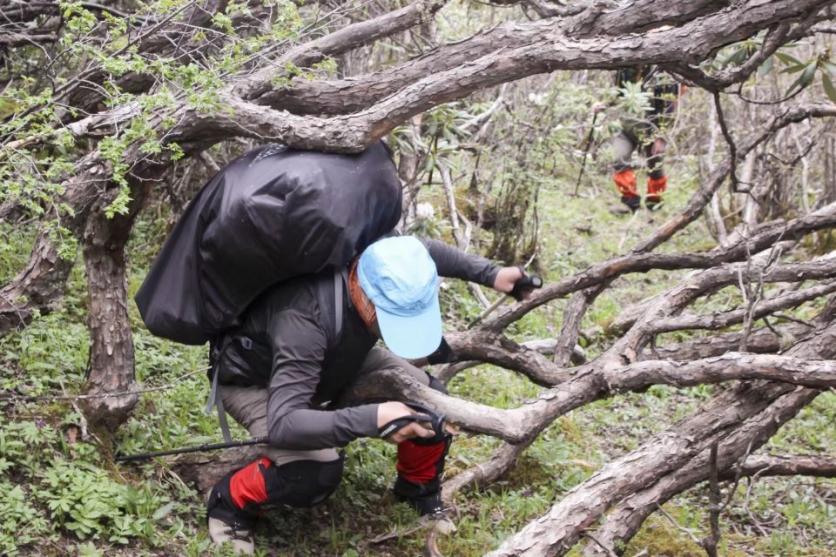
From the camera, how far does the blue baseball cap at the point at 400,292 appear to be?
130 inches

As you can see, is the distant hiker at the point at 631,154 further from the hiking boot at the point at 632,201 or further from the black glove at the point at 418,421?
the black glove at the point at 418,421

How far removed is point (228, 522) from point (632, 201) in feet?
23.0

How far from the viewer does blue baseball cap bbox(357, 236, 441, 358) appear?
130 inches

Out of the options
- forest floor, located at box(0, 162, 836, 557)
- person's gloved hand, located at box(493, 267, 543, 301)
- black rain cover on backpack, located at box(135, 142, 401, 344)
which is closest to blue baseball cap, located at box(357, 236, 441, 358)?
black rain cover on backpack, located at box(135, 142, 401, 344)

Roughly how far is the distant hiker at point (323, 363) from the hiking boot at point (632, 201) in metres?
6.12

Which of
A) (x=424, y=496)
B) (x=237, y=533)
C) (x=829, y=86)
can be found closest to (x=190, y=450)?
(x=237, y=533)

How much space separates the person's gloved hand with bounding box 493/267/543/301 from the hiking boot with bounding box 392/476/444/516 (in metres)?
0.90

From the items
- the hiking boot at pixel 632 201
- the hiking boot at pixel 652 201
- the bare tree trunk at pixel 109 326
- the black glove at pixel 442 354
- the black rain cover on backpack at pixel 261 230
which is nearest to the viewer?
the black rain cover on backpack at pixel 261 230

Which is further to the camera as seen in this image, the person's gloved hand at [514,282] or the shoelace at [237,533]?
the person's gloved hand at [514,282]

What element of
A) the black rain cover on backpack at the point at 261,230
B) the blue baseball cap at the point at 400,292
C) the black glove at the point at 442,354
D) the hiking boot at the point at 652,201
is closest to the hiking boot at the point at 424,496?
the black glove at the point at 442,354

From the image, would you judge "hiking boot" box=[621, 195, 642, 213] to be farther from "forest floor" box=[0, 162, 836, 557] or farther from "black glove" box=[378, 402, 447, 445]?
"black glove" box=[378, 402, 447, 445]

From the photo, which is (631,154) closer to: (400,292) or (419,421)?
(400,292)

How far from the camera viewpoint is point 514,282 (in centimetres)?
400

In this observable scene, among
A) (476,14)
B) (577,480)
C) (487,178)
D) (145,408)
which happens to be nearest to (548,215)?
(487,178)
